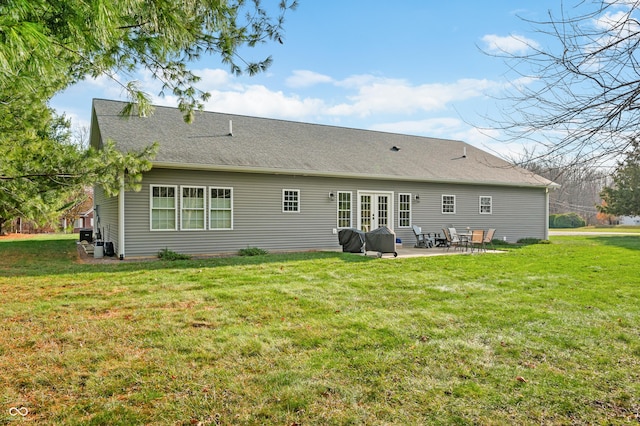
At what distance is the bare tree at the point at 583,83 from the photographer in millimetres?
2650

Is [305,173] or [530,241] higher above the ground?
[305,173]

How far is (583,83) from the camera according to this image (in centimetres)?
275

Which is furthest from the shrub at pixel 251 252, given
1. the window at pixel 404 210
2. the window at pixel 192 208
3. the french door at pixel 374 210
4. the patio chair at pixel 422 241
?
the patio chair at pixel 422 241

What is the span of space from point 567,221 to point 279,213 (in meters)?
32.4

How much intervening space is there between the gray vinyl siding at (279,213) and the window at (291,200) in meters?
0.14

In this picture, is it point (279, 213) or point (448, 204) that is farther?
point (448, 204)

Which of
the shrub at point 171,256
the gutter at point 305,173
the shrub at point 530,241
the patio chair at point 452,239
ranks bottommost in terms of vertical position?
the shrub at point 530,241

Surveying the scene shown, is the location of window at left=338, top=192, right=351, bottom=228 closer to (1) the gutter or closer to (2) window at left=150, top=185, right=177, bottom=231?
(1) the gutter

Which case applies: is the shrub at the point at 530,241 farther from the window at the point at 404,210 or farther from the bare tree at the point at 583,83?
the bare tree at the point at 583,83

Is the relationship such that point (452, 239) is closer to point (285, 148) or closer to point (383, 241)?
point (383, 241)

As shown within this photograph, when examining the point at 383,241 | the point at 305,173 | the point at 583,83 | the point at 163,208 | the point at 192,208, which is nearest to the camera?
the point at 583,83

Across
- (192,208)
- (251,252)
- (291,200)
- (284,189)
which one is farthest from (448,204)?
(192,208)

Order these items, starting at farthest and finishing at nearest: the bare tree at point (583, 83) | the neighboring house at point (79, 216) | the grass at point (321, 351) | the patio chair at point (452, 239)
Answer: the neighboring house at point (79, 216) < the patio chair at point (452, 239) < the grass at point (321, 351) < the bare tree at point (583, 83)

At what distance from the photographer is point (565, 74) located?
2777mm
